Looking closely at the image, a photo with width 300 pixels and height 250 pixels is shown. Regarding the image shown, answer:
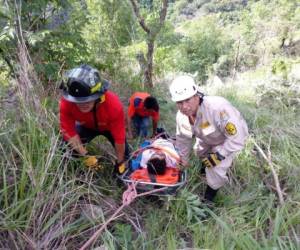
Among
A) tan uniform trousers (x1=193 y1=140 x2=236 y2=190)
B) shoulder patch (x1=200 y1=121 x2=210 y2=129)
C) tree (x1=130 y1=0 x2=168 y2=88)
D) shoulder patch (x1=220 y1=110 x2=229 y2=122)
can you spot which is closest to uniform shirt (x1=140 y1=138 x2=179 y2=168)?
tan uniform trousers (x1=193 y1=140 x2=236 y2=190)

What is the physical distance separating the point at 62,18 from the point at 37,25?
1.58ft

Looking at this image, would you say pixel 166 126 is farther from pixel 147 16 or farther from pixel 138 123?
pixel 147 16

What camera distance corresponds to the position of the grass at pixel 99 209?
97.0 inches

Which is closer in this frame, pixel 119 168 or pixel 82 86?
pixel 82 86

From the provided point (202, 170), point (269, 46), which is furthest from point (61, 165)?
point (269, 46)

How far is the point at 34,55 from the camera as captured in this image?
13.8 feet

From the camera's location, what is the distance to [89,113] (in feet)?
10.9

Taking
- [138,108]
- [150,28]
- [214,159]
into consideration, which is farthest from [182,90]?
[150,28]

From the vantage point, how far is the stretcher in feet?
10.2

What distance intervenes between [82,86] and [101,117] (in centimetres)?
52

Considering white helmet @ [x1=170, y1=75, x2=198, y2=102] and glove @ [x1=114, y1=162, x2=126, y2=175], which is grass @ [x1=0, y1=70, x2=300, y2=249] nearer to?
glove @ [x1=114, y1=162, x2=126, y2=175]

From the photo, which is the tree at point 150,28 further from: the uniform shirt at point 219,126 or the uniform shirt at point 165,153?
the uniform shirt at point 219,126

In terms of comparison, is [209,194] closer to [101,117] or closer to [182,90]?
[182,90]

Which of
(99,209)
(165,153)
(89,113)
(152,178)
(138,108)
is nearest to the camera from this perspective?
(99,209)
